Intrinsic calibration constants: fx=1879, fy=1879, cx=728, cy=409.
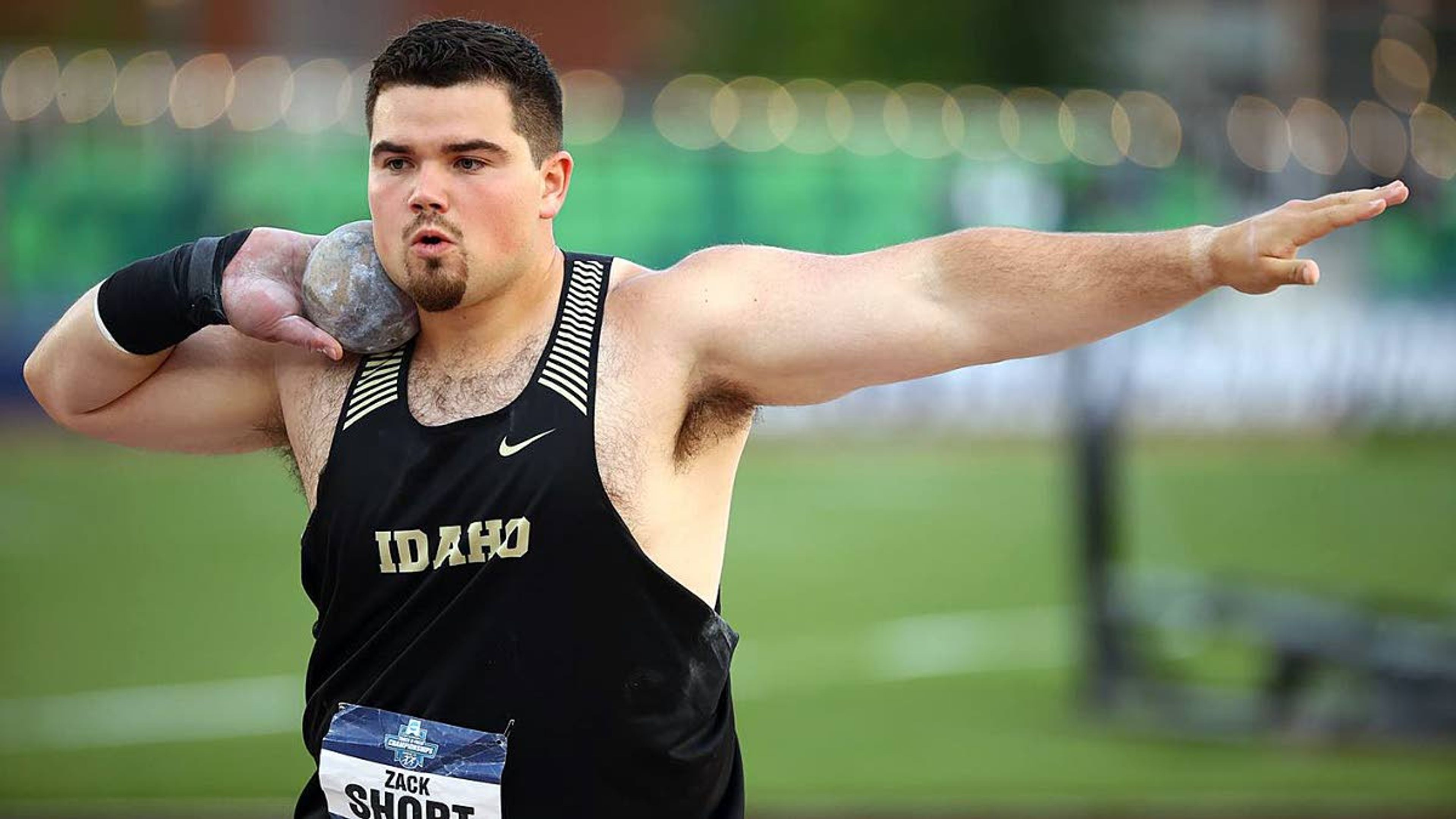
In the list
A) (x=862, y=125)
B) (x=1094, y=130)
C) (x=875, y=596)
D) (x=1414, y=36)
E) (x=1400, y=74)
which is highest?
(x=1414, y=36)

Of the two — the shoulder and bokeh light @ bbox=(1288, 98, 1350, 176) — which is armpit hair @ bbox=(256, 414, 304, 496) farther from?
bokeh light @ bbox=(1288, 98, 1350, 176)

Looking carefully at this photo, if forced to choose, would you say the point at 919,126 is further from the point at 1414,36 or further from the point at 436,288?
the point at 436,288

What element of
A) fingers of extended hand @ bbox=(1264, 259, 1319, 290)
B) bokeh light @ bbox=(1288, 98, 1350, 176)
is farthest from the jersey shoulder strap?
bokeh light @ bbox=(1288, 98, 1350, 176)

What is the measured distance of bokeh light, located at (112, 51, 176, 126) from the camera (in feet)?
43.4

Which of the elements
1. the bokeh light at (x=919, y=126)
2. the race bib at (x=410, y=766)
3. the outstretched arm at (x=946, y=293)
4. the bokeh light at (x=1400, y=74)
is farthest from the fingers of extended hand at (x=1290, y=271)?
the bokeh light at (x=1400, y=74)

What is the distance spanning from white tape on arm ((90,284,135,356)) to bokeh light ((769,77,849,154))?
10459 millimetres

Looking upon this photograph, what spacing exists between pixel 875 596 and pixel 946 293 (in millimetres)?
10987

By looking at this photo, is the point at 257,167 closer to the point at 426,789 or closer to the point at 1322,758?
the point at 1322,758

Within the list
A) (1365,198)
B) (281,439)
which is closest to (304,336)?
(281,439)

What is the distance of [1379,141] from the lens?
1291 centimetres

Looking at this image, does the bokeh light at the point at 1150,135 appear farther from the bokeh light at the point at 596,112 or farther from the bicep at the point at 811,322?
the bicep at the point at 811,322

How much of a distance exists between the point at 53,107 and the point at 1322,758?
9494 millimetres

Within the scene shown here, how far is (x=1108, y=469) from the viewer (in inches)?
378

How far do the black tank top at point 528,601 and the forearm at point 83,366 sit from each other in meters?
0.45
